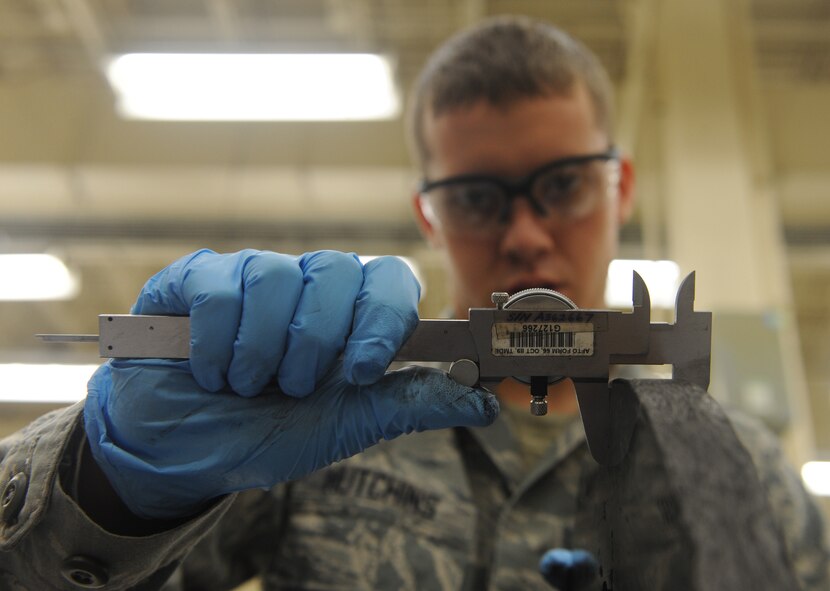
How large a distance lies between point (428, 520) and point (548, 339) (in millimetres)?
717

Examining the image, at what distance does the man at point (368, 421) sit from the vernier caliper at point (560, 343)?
58mm

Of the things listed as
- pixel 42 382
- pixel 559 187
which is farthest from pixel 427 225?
pixel 42 382

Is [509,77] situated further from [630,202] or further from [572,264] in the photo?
[630,202]

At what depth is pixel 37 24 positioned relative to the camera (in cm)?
457

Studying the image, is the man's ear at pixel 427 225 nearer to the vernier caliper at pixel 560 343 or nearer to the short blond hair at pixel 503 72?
the short blond hair at pixel 503 72

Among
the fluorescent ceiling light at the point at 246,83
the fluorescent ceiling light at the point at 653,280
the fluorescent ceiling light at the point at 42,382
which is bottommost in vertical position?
the fluorescent ceiling light at the point at 42,382

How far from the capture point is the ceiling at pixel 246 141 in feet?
14.3

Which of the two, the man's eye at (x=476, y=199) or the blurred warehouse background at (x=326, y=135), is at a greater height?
the blurred warehouse background at (x=326, y=135)

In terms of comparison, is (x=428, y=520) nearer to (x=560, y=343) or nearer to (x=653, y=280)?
(x=560, y=343)

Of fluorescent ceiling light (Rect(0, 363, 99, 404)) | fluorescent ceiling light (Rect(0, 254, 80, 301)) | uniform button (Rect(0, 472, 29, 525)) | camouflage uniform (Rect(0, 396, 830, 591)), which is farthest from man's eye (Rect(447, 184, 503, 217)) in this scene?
fluorescent ceiling light (Rect(0, 363, 99, 404))

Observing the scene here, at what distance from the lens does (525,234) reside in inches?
56.4

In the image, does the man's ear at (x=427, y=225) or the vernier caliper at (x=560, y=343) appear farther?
the man's ear at (x=427, y=225)

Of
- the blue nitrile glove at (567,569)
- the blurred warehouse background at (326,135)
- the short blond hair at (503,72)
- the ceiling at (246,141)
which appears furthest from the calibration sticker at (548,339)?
the ceiling at (246,141)

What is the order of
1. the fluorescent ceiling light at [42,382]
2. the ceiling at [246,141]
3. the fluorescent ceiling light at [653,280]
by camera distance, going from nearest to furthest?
the fluorescent ceiling light at [653,280]
the ceiling at [246,141]
the fluorescent ceiling light at [42,382]
